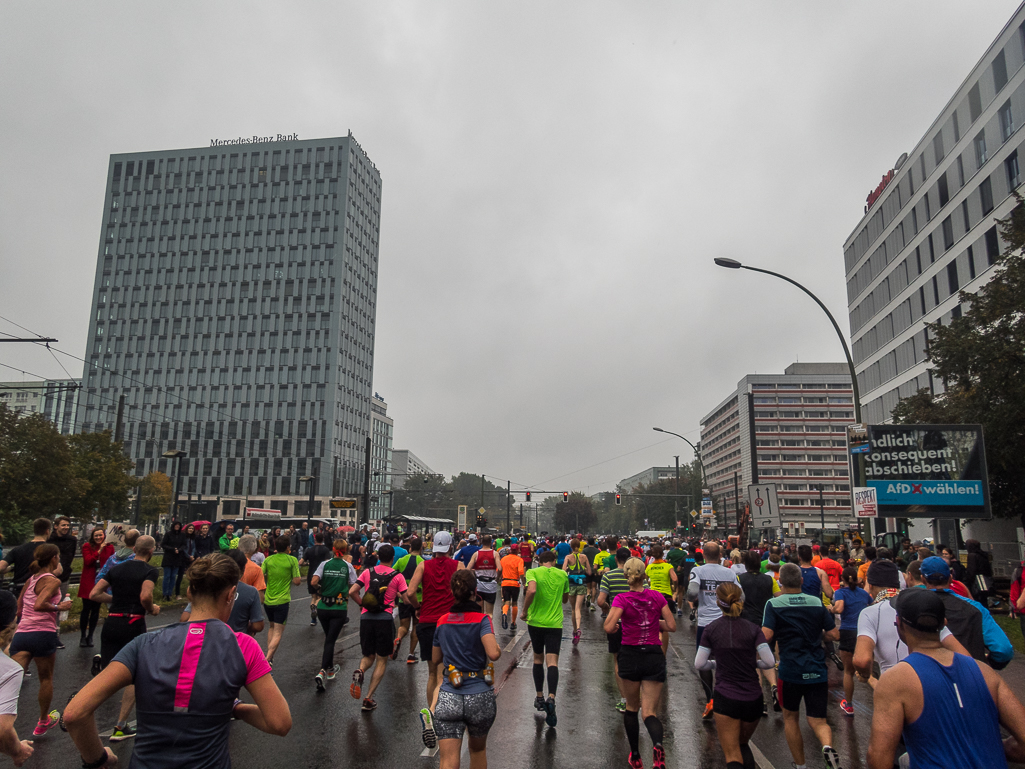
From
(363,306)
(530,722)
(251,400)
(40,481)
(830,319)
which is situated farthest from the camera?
(363,306)

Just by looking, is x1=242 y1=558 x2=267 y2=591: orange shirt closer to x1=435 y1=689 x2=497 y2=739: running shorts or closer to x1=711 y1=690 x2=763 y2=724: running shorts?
x1=435 y1=689 x2=497 y2=739: running shorts

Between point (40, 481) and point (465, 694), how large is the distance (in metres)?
35.7

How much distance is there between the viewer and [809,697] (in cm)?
603

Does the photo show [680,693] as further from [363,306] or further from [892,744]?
[363,306]

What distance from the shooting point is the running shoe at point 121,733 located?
6.31 metres

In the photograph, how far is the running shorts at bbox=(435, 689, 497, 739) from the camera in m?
4.76

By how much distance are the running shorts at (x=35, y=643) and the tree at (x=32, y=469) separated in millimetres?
30477

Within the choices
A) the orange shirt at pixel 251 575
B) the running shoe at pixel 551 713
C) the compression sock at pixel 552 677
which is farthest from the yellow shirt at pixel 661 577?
the orange shirt at pixel 251 575

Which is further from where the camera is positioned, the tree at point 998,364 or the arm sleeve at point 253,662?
the tree at point 998,364

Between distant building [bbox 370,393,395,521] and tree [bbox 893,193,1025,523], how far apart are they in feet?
336

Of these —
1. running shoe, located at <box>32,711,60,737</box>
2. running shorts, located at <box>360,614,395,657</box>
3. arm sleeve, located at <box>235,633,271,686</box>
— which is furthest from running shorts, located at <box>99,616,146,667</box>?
arm sleeve, located at <box>235,633,271,686</box>

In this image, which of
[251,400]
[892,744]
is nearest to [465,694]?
[892,744]

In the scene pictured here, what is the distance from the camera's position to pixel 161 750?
107 inches

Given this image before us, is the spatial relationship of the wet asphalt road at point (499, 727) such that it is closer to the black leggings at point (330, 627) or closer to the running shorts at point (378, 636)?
the black leggings at point (330, 627)
